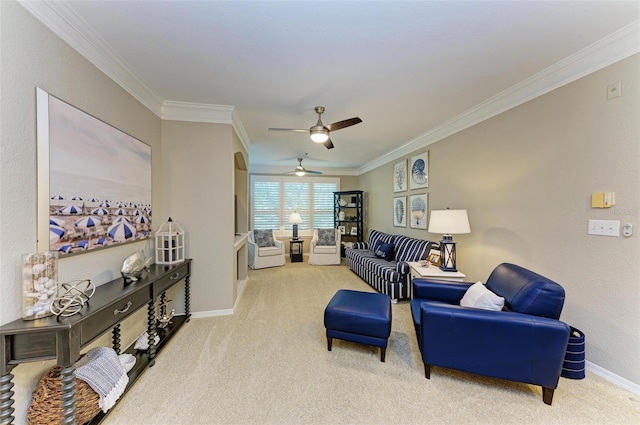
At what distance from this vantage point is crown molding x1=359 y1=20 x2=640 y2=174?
5.99ft

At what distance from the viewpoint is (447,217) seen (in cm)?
297

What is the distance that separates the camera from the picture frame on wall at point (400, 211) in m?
4.99

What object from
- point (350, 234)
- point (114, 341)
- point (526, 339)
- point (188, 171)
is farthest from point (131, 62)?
point (350, 234)

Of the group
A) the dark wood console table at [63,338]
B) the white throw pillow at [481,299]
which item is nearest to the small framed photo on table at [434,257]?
the white throw pillow at [481,299]

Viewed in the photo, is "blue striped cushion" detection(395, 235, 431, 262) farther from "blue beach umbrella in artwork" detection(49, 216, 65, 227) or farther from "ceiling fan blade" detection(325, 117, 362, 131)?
"blue beach umbrella in artwork" detection(49, 216, 65, 227)

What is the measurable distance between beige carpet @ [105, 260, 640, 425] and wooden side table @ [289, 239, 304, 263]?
373 centimetres

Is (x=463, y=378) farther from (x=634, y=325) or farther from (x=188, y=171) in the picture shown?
(x=188, y=171)

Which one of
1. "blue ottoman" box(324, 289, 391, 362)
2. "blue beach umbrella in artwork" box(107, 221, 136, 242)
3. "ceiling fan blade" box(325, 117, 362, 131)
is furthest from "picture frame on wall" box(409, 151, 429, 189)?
"blue beach umbrella in artwork" box(107, 221, 136, 242)

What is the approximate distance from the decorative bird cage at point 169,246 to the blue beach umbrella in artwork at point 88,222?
791 millimetres

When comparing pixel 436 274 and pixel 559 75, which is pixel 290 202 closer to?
pixel 436 274

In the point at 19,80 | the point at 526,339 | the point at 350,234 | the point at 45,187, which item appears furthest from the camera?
the point at 350,234

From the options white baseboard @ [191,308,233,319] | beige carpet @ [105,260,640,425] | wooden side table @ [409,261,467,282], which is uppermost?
wooden side table @ [409,261,467,282]

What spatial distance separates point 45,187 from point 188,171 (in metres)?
1.59

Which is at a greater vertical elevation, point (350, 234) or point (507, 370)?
point (350, 234)
